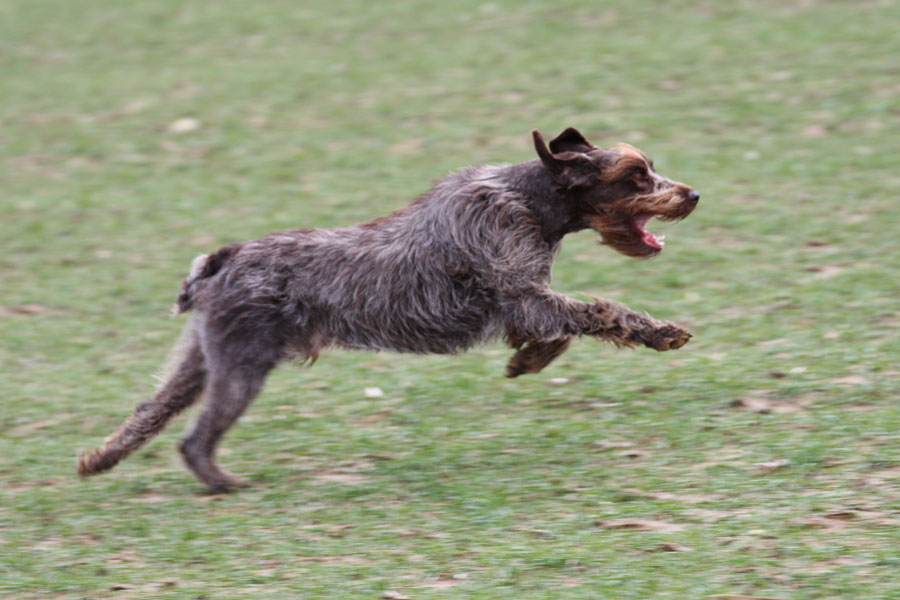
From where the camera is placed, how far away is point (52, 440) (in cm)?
787

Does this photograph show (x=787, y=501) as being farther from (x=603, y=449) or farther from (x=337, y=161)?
(x=337, y=161)

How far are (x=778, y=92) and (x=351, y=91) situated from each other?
4.92 meters

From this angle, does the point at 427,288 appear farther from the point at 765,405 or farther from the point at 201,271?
the point at 765,405

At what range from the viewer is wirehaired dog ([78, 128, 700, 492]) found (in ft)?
22.7

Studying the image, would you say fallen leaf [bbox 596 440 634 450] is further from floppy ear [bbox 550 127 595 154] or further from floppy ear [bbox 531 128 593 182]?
floppy ear [bbox 550 127 595 154]

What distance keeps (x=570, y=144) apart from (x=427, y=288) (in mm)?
1178

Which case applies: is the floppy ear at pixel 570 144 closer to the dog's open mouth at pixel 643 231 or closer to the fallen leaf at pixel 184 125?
the dog's open mouth at pixel 643 231

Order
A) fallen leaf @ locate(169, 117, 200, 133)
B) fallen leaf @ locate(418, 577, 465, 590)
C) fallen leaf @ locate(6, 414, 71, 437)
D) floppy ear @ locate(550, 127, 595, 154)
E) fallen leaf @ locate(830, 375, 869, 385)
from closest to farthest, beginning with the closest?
1. fallen leaf @ locate(418, 577, 465, 590)
2. floppy ear @ locate(550, 127, 595, 154)
3. fallen leaf @ locate(830, 375, 869, 385)
4. fallen leaf @ locate(6, 414, 71, 437)
5. fallen leaf @ locate(169, 117, 200, 133)

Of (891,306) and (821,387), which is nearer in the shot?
(821,387)

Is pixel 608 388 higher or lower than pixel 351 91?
lower

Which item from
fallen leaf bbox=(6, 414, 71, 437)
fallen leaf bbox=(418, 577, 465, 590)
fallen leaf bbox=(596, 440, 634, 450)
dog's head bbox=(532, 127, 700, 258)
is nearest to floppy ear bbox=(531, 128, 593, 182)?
dog's head bbox=(532, 127, 700, 258)

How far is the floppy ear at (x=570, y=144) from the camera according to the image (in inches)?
281

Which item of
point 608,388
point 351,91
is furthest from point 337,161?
point 608,388

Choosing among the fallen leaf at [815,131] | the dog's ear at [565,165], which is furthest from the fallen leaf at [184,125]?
the dog's ear at [565,165]
